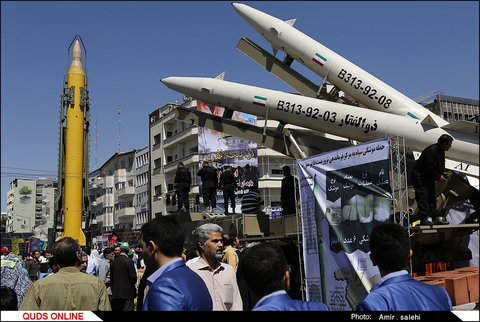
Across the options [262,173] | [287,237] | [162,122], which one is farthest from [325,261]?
[162,122]

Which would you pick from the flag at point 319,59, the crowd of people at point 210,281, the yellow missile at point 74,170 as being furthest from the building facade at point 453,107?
the yellow missile at point 74,170

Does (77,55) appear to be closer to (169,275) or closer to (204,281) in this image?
(204,281)

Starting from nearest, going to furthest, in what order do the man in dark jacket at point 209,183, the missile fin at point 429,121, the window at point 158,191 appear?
the missile fin at point 429,121 < the man in dark jacket at point 209,183 < the window at point 158,191

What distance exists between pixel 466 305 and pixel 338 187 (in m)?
2.37

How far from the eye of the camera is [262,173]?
39250 mm

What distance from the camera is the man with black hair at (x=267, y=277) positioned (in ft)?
7.23

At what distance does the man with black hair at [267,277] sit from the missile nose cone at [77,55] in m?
15.1

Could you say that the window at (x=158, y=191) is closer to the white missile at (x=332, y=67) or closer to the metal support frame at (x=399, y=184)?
the white missile at (x=332, y=67)

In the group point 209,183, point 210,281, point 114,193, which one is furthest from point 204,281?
point 114,193

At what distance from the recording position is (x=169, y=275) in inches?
104

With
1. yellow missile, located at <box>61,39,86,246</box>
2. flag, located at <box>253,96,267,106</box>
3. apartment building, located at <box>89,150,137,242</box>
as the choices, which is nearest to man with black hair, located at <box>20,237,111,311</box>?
flag, located at <box>253,96,267,106</box>

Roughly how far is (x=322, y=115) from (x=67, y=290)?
7787 millimetres

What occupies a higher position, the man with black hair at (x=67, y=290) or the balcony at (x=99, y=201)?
the balcony at (x=99, y=201)

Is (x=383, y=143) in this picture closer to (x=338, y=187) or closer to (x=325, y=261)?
(x=338, y=187)
